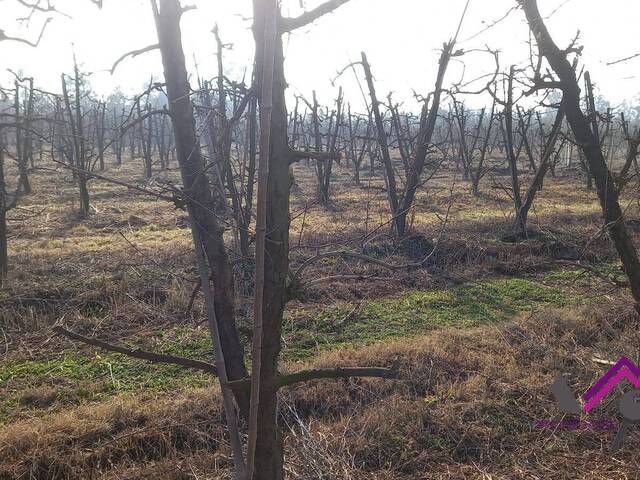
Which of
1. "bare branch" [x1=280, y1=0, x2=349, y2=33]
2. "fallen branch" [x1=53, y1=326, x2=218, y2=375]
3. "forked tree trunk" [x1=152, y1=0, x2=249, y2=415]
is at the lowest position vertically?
"fallen branch" [x1=53, y1=326, x2=218, y2=375]

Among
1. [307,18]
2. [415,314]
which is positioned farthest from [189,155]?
[415,314]

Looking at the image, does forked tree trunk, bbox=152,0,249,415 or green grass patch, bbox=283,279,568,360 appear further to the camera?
green grass patch, bbox=283,279,568,360

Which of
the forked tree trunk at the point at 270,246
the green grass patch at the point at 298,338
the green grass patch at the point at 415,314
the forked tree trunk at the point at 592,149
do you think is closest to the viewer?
the forked tree trunk at the point at 270,246

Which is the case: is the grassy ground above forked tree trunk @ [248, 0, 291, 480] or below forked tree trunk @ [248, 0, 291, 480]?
below

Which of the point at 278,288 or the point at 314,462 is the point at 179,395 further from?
the point at 278,288

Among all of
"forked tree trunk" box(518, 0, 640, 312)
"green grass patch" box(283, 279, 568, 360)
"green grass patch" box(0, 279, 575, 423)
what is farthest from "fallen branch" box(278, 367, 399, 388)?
"green grass patch" box(283, 279, 568, 360)

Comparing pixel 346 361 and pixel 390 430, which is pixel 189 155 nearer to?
pixel 390 430

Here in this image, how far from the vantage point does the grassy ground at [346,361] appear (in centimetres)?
335

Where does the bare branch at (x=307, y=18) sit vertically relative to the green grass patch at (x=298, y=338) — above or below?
above

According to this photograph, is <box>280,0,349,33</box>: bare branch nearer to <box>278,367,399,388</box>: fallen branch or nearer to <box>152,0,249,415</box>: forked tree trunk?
<box>152,0,249,415</box>: forked tree trunk

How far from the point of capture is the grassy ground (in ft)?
11.0

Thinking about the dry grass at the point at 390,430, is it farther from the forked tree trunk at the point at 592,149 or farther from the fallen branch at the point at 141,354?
the fallen branch at the point at 141,354

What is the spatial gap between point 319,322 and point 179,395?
7.19ft

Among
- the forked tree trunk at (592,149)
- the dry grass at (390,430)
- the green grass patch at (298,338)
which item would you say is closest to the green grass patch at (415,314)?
the green grass patch at (298,338)
